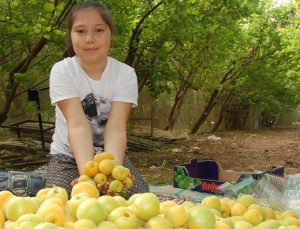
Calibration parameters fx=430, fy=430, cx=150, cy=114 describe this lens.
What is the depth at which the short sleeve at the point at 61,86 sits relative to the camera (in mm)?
2682

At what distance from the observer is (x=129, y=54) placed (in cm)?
783

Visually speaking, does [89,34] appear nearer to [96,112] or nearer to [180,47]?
[96,112]

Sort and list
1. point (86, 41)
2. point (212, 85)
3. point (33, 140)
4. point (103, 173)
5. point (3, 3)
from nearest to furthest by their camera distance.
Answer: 1. point (103, 173)
2. point (86, 41)
3. point (3, 3)
4. point (33, 140)
5. point (212, 85)

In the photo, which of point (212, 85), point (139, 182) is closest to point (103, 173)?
point (139, 182)

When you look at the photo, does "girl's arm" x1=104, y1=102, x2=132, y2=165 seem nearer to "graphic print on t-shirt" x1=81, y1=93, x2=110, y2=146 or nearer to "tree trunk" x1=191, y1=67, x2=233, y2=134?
"graphic print on t-shirt" x1=81, y1=93, x2=110, y2=146

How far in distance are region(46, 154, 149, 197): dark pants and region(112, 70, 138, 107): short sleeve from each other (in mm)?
414

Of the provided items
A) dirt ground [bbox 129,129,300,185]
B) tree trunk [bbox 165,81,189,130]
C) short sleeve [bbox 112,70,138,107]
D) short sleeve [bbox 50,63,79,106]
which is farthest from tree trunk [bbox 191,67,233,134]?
short sleeve [bbox 50,63,79,106]

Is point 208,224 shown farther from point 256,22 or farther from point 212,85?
point 256,22

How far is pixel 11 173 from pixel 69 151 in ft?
1.31

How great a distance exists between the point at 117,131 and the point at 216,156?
5.77m

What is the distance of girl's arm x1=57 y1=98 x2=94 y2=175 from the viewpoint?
97.1 inches

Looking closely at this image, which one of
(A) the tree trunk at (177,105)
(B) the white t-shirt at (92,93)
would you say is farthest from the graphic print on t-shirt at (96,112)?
(A) the tree trunk at (177,105)

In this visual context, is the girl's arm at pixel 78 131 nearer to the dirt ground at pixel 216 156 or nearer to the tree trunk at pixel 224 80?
the dirt ground at pixel 216 156

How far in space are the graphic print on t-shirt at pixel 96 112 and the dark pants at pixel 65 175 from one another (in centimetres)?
22
